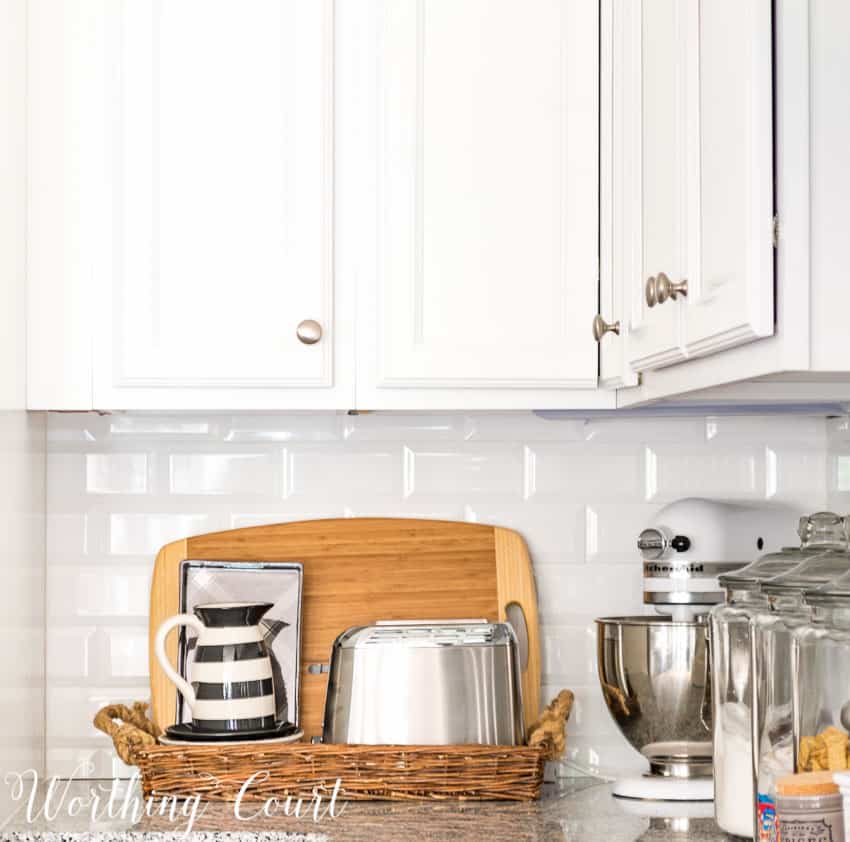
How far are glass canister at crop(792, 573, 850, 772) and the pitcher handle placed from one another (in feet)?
3.49

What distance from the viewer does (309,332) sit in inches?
77.1

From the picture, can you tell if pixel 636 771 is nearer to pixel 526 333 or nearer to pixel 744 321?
pixel 526 333

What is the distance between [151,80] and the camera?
6.50 feet

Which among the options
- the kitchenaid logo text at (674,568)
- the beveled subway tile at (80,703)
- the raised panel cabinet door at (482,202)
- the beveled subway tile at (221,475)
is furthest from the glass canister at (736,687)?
the beveled subway tile at (80,703)

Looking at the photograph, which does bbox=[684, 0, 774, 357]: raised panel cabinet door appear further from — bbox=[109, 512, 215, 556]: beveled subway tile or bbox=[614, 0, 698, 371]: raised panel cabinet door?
bbox=[109, 512, 215, 556]: beveled subway tile

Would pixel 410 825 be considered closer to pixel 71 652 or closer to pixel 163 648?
pixel 163 648

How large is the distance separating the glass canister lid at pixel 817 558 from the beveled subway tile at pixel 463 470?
0.77 m

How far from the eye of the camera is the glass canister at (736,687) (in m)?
1.54

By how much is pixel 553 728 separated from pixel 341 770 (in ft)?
1.10

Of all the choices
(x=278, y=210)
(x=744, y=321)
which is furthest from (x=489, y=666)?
(x=744, y=321)

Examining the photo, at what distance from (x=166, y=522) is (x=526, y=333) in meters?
0.74

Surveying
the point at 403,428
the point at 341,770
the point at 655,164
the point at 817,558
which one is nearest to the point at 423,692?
the point at 341,770

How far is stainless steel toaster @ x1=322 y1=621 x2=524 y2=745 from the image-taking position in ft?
6.51

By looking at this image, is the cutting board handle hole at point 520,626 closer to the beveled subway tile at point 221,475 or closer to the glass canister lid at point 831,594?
the beveled subway tile at point 221,475
